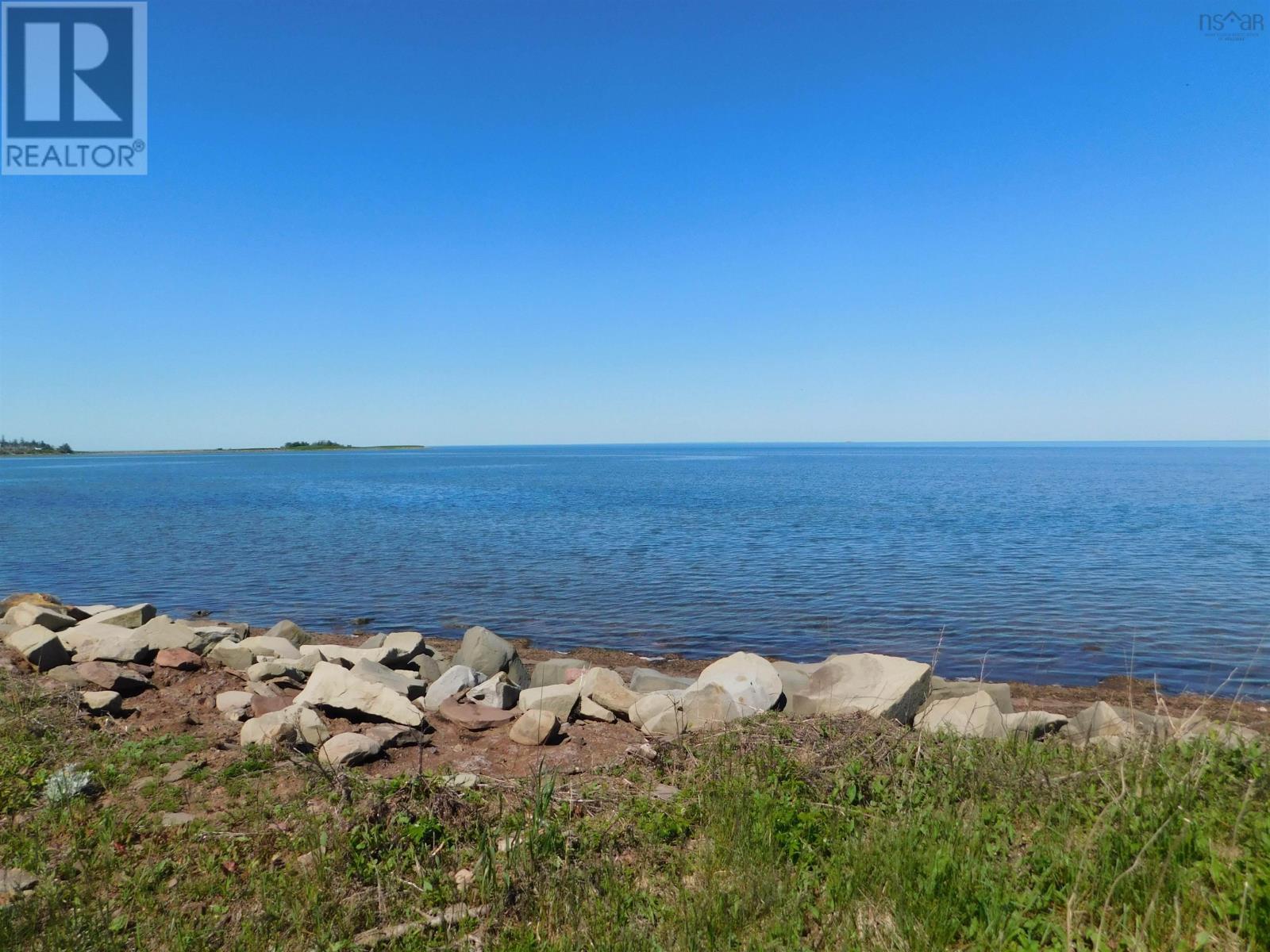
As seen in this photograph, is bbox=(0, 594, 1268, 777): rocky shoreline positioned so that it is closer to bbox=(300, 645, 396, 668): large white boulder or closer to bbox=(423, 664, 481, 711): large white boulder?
bbox=(423, 664, 481, 711): large white boulder

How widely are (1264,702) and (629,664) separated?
1180 centimetres

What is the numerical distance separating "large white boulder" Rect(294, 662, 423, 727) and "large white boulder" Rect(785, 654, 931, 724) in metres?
5.02

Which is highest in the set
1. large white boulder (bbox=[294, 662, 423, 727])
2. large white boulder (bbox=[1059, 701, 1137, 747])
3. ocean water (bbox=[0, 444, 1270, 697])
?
large white boulder (bbox=[294, 662, 423, 727])

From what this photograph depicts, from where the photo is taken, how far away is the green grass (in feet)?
15.0

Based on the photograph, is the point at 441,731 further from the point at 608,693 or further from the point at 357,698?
the point at 608,693

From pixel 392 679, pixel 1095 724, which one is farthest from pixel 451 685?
pixel 1095 724

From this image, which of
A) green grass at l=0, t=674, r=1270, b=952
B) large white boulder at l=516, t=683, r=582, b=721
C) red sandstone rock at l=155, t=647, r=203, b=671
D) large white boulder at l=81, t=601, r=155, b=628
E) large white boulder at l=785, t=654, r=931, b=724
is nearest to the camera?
green grass at l=0, t=674, r=1270, b=952

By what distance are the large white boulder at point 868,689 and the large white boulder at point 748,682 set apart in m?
0.31

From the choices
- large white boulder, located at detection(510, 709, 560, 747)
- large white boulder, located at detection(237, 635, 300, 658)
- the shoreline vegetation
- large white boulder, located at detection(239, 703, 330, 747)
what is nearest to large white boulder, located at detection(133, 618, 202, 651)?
large white boulder, located at detection(237, 635, 300, 658)

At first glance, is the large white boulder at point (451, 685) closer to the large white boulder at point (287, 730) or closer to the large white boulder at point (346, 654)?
the large white boulder at point (287, 730)

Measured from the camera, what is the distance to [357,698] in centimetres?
990

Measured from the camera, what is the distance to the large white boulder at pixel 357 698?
9.52m

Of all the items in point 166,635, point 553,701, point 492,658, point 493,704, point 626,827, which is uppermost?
point 166,635

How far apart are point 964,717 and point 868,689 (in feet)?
3.99
